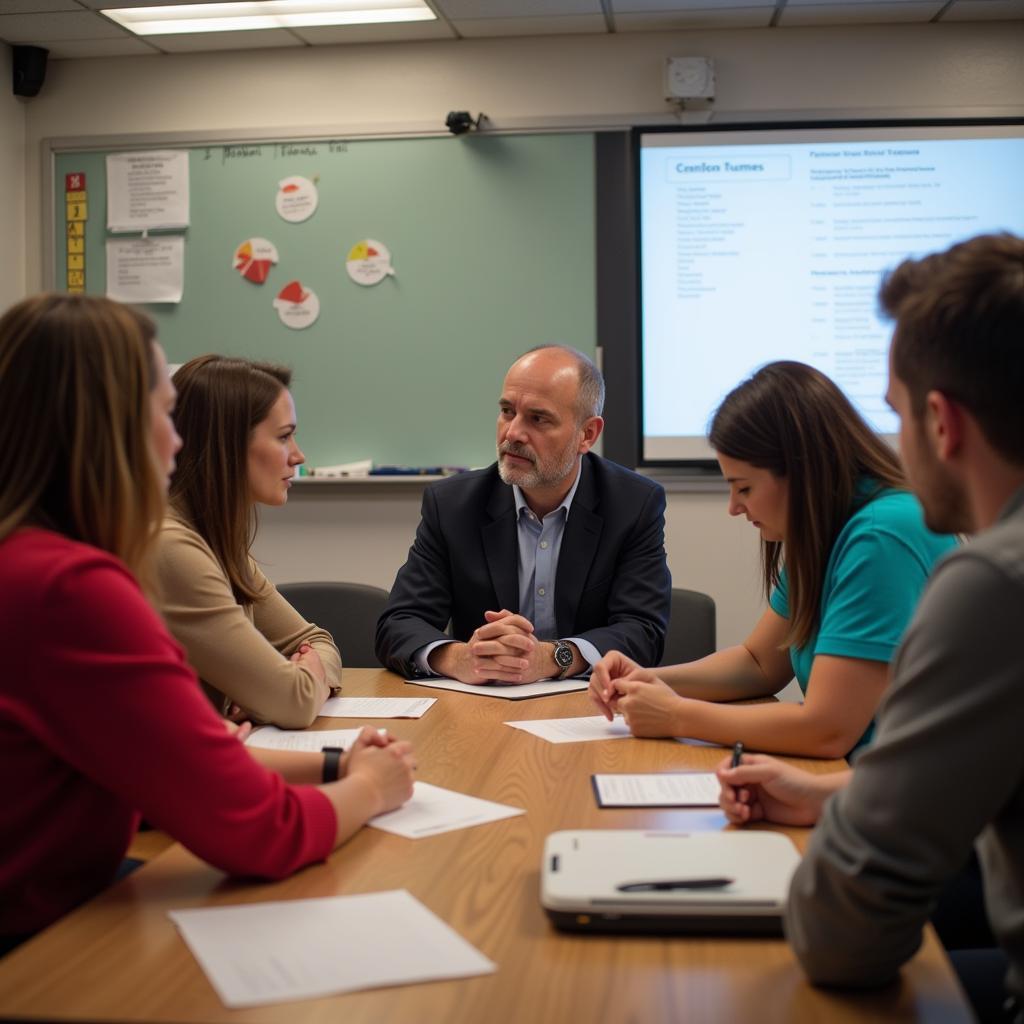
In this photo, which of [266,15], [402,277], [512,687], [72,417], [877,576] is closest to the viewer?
[72,417]

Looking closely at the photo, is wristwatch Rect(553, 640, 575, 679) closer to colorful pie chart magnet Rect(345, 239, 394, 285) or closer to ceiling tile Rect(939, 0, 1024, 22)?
colorful pie chart magnet Rect(345, 239, 394, 285)

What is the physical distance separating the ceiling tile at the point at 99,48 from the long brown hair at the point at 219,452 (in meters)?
2.64

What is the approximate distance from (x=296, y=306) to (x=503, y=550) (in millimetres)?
1926

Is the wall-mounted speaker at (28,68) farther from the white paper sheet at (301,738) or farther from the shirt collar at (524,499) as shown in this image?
the white paper sheet at (301,738)

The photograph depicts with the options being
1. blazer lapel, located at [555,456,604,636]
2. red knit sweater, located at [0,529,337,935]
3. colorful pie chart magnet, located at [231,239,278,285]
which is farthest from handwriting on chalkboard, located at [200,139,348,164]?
red knit sweater, located at [0,529,337,935]

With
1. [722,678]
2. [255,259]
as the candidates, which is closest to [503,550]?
[722,678]

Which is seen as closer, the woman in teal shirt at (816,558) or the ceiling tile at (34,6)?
the woman in teal shirt at (816,558)

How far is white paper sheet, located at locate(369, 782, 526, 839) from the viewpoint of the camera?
1394 millimetres

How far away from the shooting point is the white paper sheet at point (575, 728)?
188 centimetres

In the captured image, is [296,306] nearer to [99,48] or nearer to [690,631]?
[99,48]

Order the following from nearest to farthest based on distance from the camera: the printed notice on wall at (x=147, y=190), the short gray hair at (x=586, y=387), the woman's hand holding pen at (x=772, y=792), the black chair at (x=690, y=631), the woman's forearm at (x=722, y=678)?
the woman's hand holding pen at (x=772, y=792) → the woman's forearm at (x=722, y=678) → the short gray hair at (x=586, y=387) → the black chair at (x=690, y=631) → the printed notice on wall at (x=147, y=190)

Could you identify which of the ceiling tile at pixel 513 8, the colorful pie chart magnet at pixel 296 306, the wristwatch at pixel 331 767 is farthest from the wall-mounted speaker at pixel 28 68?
the wristwatch at pixel 331 767

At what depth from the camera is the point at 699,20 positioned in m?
3.94

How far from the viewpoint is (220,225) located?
431 centimetres
